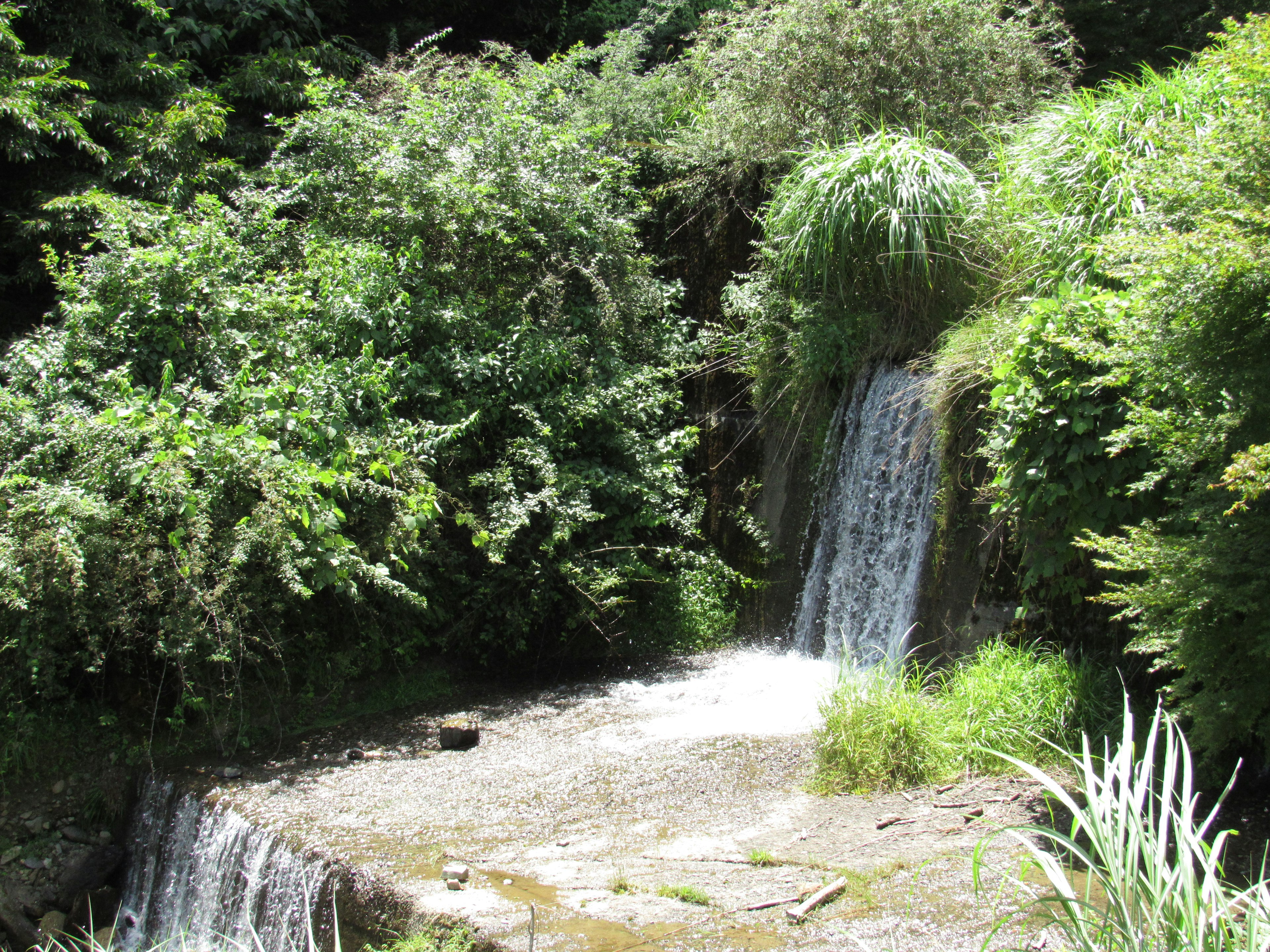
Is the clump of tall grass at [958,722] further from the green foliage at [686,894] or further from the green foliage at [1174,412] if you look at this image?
the green foliage at [686,894]

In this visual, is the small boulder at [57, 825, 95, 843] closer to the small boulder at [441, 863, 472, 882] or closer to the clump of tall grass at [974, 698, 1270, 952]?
the small boulder at [441, 863, 472, 882]

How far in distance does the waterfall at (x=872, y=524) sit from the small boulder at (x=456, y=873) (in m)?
3.17

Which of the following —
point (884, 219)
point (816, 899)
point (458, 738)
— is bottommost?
point (458, 738)

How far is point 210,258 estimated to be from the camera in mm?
7254

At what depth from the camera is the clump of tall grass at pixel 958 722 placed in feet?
15.6

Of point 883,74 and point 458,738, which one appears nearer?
point 458,738

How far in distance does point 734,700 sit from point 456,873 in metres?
3.06

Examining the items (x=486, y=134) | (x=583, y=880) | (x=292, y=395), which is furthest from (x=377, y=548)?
(x=486, y=134)

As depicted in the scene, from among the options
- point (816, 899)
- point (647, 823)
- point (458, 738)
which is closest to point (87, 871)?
point (458, 738)

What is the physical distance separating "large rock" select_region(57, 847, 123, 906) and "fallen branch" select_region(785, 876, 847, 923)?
4539mm

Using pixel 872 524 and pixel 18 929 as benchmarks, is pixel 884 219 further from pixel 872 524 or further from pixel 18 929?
pixel 18 929

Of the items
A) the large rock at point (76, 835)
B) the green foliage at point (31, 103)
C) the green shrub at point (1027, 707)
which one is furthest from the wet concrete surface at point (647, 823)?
the green foliage at point (31, 103)

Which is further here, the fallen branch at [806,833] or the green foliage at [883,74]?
the green foliage at [883,74]

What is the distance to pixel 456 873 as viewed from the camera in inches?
158
